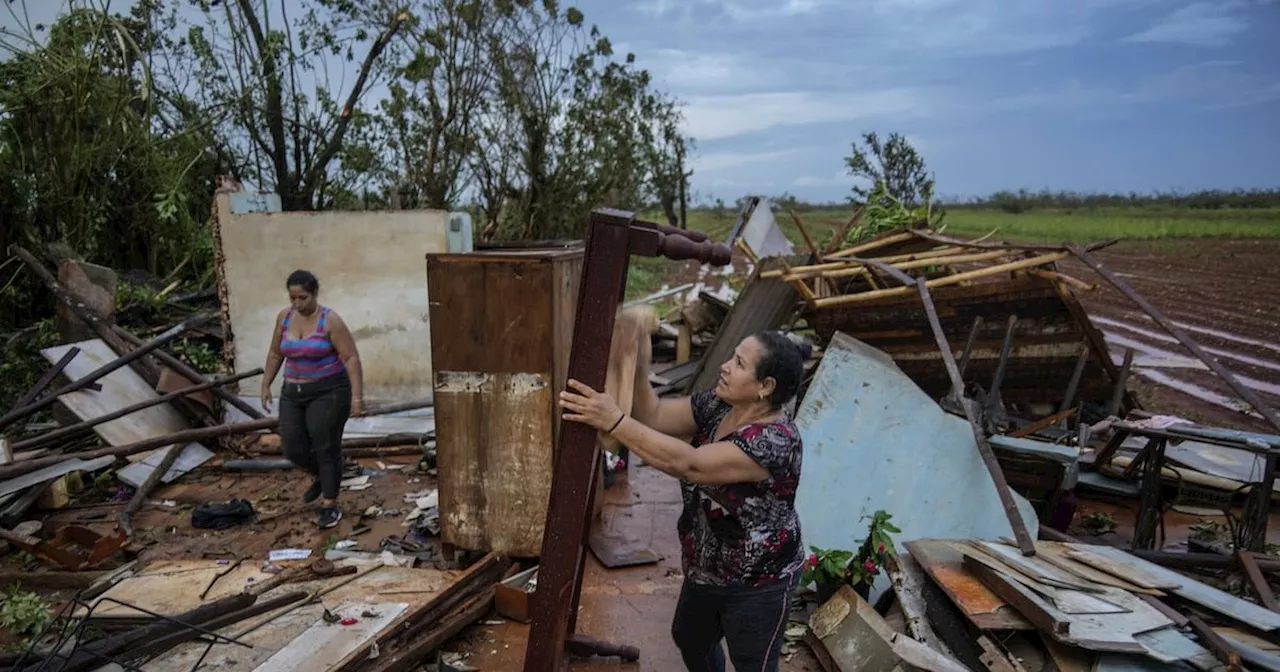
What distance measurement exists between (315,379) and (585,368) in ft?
12.3

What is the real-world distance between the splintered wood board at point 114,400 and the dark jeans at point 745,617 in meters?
5.91

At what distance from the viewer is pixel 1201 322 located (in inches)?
585

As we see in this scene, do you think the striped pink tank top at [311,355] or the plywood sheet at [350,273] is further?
the plywood sheet at [350,273]

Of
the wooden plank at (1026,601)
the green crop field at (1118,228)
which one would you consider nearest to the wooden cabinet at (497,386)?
the wooden plank at (1026,601)

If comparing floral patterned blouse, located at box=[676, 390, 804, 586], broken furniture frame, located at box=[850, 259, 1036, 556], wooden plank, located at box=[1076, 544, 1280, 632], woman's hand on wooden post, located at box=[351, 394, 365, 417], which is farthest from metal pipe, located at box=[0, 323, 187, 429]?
wooden plank, located at box=[1076, 544, 1280, 632]

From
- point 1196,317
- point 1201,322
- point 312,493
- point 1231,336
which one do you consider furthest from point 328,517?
point 1196,317

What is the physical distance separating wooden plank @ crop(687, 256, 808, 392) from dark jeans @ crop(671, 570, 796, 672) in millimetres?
5459

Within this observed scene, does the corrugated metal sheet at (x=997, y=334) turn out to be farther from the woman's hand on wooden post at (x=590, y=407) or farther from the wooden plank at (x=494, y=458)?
the woman's hand on wooden post at (x=590, y=407)

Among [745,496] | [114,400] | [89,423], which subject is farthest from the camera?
[114,400]

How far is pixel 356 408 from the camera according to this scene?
5328 mm

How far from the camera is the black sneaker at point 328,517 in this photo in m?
5.42

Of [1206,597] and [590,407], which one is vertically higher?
[590,407]

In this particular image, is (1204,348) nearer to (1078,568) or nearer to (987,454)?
(987,454)

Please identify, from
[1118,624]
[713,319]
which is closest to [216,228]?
[713,319]
